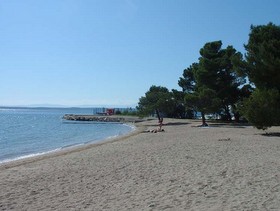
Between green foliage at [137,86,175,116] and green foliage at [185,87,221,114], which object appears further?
green foliage at [137,86,175,116]

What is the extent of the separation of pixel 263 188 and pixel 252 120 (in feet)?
60.2

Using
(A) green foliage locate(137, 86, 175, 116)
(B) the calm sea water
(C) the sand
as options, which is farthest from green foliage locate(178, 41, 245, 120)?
(C) the sand

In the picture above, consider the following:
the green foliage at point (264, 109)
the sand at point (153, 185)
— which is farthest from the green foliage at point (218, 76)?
the sand at point (153, 185)

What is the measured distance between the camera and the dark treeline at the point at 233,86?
27.0 meters

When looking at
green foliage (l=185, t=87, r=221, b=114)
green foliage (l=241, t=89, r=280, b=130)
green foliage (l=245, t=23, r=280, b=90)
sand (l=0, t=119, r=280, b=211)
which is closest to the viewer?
sand (l=0, t=119, r=280, b=211)

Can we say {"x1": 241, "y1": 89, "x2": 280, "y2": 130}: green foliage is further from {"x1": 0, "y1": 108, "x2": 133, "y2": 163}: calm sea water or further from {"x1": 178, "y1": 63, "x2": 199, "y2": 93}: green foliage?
{"x1": 178, "y1": 63, "x2": 199, "y2": 93}: green foliage

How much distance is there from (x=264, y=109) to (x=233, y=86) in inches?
831

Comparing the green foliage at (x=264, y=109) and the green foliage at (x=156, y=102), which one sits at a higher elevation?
the green foliage at (x=156, y=102)

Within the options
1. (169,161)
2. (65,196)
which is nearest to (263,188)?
(65,196)

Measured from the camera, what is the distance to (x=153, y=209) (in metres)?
7.75

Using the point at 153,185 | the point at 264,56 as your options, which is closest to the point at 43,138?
the point at 264,56

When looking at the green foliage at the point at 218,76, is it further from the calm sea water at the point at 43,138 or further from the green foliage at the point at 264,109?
the green foliage at the point at 264,109

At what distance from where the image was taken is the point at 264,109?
26.4 m

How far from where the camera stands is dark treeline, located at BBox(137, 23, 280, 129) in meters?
27.0
